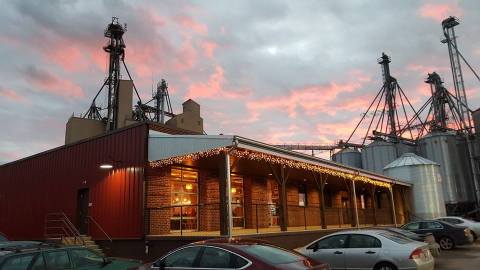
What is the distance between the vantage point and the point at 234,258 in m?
7.28

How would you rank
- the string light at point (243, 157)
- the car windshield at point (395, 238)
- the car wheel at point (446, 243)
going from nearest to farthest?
the car windshield at point (395, 238) → the string light at point (243, 157) → the car wheel at point (446, 243)

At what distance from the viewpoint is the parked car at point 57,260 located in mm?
8891

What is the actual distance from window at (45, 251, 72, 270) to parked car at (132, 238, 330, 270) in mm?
2349

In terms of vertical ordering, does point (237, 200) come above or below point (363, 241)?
above

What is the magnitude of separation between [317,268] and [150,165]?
11.6 meters

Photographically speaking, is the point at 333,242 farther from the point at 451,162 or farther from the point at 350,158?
the point at 350,158

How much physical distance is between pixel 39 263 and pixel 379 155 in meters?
40.5

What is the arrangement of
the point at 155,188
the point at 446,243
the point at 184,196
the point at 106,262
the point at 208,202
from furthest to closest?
the point at 208,202 → the point at 184,196 → the point at 446,243 → the point at 155,188 → the point at 106,262

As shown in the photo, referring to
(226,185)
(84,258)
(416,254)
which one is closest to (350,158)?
(226,185)

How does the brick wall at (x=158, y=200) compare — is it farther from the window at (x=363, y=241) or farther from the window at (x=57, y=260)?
the window at (x=363, y=241)

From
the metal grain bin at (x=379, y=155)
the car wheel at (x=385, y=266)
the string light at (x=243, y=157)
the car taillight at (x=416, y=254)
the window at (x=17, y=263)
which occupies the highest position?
the metal grain bin at (x=379, y=155)

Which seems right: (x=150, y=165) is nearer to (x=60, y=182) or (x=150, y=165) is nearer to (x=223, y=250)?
(x=60, y=182)

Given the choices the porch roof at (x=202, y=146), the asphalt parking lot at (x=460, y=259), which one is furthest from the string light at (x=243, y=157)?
the asphalt parking lot at (x=460, y=259)

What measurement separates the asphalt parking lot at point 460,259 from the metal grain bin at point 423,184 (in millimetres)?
13223
